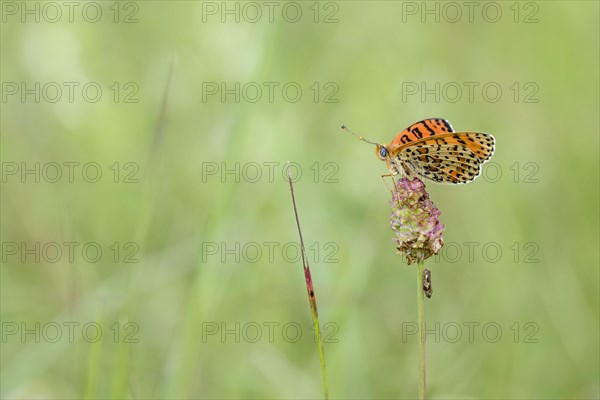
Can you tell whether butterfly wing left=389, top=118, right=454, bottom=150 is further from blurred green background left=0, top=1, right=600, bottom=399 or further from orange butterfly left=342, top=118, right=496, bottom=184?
blurred green background left=0, top=1, right=600, bottom=399

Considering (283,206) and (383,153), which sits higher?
(383,153)

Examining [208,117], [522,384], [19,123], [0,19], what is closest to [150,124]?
[208,117]

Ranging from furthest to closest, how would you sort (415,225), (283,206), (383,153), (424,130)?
(283,206) → (383,153) → (424,130) → (415,225)

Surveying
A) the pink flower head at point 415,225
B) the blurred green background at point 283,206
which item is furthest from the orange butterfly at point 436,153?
the blurred green background at point 283,206

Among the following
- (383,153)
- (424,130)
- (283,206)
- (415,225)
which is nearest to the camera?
(415,225)

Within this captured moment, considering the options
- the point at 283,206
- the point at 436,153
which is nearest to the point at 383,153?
the point at 436,153

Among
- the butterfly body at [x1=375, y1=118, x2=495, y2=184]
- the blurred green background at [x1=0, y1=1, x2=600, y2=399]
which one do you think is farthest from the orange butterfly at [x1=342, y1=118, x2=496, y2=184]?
the blurred green background at [x1=0, y1=1, x2=600, y2=399]

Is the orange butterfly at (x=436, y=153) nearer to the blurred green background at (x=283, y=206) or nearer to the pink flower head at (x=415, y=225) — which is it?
the pink flower head at (x=415, y=225)

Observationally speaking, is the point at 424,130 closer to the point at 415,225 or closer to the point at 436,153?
the point at 436,153
